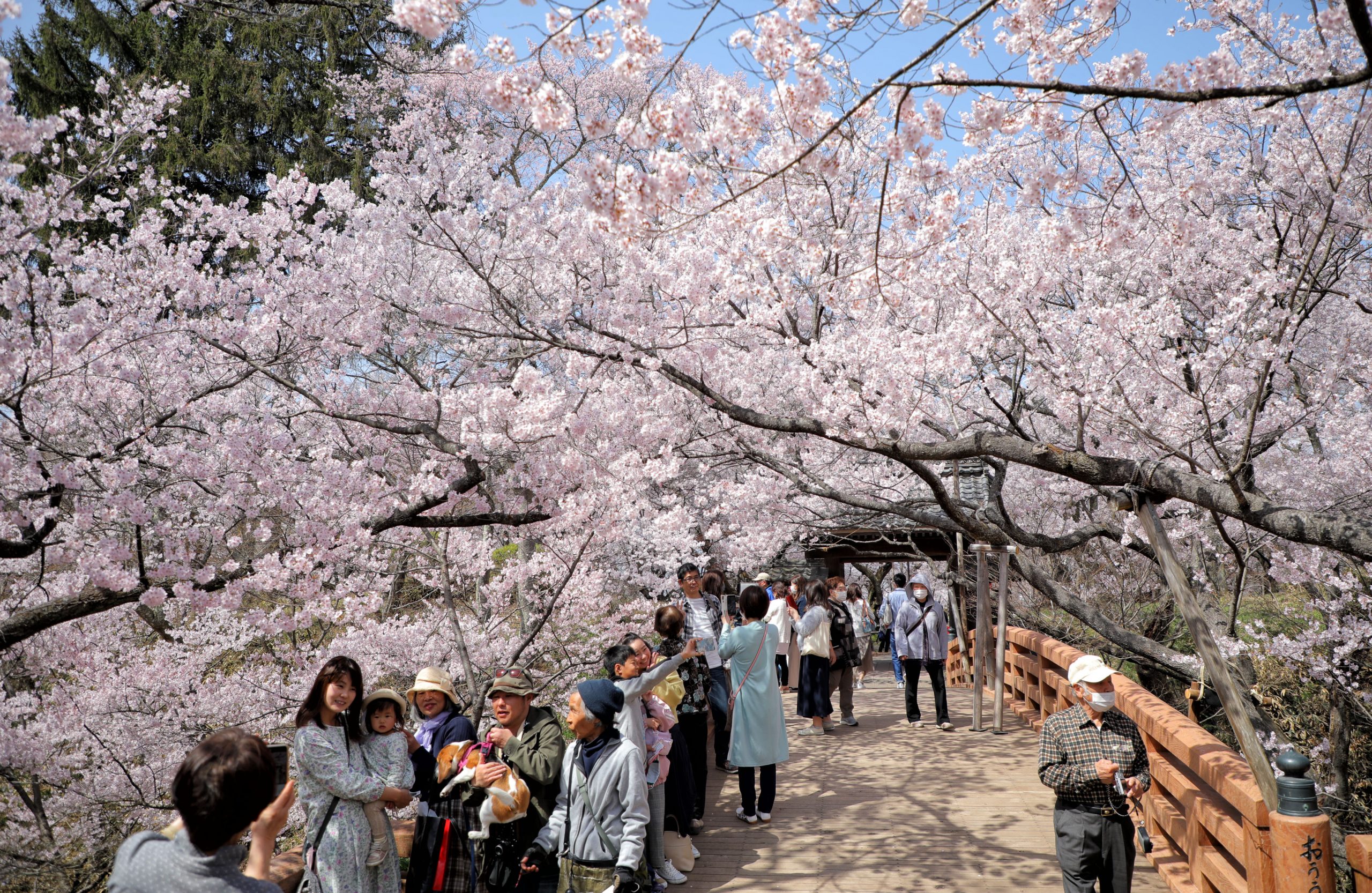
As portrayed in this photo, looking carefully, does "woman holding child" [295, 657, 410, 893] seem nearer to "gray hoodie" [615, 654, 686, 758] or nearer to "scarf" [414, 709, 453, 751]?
"scarf" [414, 709, 453, 751]

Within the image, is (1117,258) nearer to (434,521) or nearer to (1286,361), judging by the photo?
(1286,361)

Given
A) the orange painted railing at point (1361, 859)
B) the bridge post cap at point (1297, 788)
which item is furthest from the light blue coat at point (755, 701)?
the orange painted railing at point (1361, 859)

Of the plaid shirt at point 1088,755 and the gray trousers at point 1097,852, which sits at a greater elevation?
the plaid shirt at point 1088,755

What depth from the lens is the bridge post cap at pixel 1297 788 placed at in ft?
11.3

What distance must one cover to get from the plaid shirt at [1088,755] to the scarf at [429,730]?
9.00 feet

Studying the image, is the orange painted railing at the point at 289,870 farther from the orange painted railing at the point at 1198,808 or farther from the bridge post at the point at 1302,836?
the orange painted railing at the point at 1198,808

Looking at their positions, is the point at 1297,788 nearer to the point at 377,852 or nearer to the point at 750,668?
the point at 750,668

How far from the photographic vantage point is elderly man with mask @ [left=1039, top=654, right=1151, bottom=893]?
3959mm

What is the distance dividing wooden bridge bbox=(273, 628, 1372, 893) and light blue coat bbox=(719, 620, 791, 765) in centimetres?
56

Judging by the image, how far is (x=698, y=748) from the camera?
6281mm

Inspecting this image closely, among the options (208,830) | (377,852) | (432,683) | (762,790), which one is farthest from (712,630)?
(208,830)

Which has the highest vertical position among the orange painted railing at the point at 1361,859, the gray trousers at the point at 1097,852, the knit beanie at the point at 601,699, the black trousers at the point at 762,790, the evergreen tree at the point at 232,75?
the evergreen tree at the point at 232,75

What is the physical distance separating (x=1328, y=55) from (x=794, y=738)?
731 centimetres

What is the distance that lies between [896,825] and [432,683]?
373cm
